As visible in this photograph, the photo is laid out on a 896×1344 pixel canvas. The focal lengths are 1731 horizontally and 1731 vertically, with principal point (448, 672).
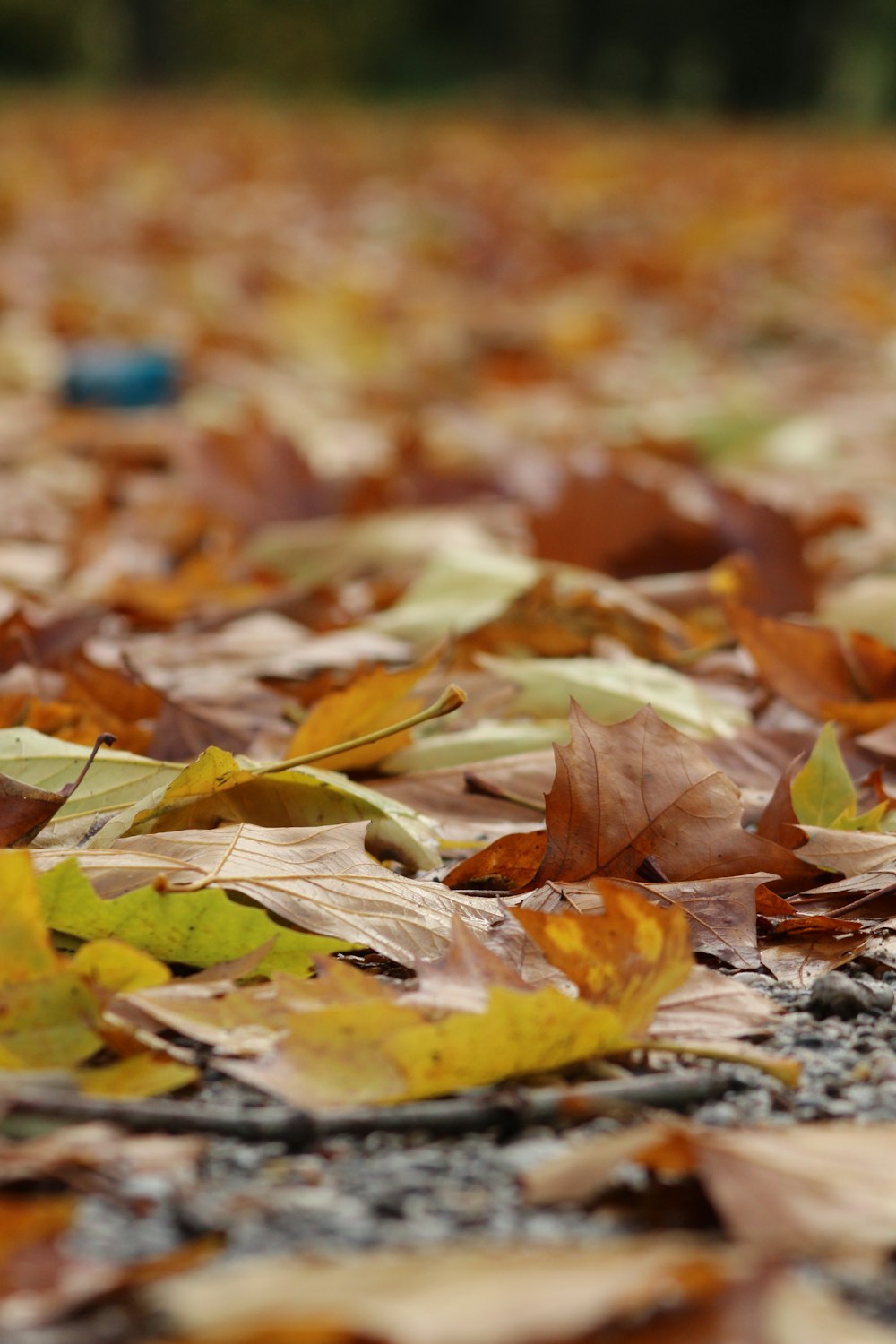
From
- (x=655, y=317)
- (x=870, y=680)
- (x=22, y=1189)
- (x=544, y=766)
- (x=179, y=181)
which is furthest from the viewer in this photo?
(x=179, y=181)

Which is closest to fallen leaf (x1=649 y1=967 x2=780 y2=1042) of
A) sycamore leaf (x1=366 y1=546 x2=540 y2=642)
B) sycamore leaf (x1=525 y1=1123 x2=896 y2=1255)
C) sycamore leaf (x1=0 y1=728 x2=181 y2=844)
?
sycamore leaf (x1=525 y1=1123 x2=896 y2=1255)

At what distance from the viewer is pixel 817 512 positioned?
2059 mm

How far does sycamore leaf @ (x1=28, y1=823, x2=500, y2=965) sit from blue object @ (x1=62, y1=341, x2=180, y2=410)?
7.12 ft

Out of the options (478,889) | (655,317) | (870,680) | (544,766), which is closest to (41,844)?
(478,889)

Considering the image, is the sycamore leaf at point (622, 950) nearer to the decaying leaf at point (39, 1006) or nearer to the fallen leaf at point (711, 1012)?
the fallen leaf at point (711, 1012)

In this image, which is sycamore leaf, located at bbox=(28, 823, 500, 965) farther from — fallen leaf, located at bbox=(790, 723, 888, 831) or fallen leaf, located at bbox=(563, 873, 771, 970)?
fallen leaf, located at bbox=(790, 723, 888, 831)

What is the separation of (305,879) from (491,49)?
24396mm

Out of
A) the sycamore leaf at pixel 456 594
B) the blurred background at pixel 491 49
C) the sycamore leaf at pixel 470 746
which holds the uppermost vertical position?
the sycamore leaf at pixel 470 746

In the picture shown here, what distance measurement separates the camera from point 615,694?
44.4 inches

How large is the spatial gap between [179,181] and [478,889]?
6423mm

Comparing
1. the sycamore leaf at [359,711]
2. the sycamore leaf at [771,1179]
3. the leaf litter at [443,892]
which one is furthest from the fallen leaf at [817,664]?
the sycamore leaf at [771,1179]

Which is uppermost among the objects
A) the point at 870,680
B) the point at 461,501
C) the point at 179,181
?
the point at 870,680

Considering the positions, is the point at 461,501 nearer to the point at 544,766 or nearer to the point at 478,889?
the point at 544,766

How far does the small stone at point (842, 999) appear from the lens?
0.77 metres
